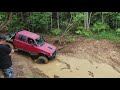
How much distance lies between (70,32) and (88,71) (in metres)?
3.67

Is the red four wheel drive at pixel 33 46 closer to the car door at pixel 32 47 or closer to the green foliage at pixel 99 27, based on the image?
the car door at pixel 32 47

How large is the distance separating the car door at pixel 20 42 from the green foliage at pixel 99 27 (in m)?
4.56

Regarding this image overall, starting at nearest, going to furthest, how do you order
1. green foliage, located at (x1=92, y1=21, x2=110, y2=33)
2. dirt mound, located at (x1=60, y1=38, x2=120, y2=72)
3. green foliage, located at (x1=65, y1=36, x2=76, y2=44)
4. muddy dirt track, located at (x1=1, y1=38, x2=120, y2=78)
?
muddy dirt track, located at (x1=1, y1=38, x2=120, y2=78) < dirt mound, located at (x1=60, y1=38, x2=120, y2=72) < green foliage, located at (x1=65, y1=36, x2=76, y2=44) < green foliage, located at (x1=92, y1=21, x2=110, y2=33)

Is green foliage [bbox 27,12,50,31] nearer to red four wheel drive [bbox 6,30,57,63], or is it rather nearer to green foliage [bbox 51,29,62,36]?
green foliage [bbox 51,29,62,36]

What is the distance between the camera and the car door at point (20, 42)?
1016cm

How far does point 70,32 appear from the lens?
518 inches

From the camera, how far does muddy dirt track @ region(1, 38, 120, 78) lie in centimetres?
927

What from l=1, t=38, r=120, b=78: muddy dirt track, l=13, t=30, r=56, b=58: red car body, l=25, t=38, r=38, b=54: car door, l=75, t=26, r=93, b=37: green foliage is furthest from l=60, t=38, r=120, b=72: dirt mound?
l=25, t=38, r=38, b=54: car door

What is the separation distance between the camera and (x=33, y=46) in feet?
33.1

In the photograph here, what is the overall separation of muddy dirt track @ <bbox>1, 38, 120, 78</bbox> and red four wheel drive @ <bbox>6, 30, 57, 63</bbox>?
1.02ft

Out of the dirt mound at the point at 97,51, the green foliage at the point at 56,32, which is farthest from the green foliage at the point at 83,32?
the green foliage at the point at 56,32

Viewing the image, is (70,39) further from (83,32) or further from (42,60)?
(42,60)
